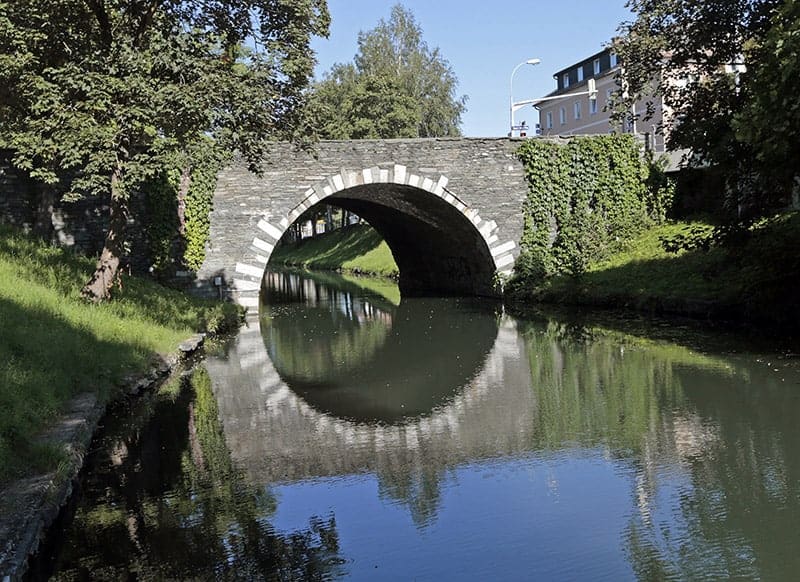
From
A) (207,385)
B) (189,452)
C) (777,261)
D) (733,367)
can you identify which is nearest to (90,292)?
(207,385)

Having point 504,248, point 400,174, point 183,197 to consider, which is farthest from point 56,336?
point 504,248

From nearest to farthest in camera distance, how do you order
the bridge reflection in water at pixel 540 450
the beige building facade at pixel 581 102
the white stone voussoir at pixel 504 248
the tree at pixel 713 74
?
1. the bridge reflection in water at pixel 540 450
2. the tree at pixel 713 74
3. the white stone voussoir at pixel 504 248
4. the beige building facade at pixel 581 102

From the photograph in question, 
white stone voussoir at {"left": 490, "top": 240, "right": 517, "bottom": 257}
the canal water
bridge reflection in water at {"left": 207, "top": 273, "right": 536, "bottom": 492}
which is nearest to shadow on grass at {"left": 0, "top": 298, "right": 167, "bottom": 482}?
the canal water

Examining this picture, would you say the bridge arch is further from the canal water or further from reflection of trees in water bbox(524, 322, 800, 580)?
reflection of trees in water bbox(524, 322, 800, 580)

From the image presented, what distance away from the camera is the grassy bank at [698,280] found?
513 inches

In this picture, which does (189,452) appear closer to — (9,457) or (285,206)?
(9,457)

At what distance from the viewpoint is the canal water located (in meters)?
4.87

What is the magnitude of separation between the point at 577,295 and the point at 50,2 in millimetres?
12371

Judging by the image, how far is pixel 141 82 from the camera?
36.1ft

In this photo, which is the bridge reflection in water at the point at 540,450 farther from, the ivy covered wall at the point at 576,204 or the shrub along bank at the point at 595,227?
the ivy covered wall at the point at 576,204

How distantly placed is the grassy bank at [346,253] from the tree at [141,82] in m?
21.9

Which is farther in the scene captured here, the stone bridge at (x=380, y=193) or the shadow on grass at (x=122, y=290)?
the stone bridge at (x=380, y=193)

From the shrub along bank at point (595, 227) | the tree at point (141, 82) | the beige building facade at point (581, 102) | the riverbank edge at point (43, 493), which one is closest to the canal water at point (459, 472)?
the riverbank edge at point (43, 493)

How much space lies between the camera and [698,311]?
15656 millimetres
